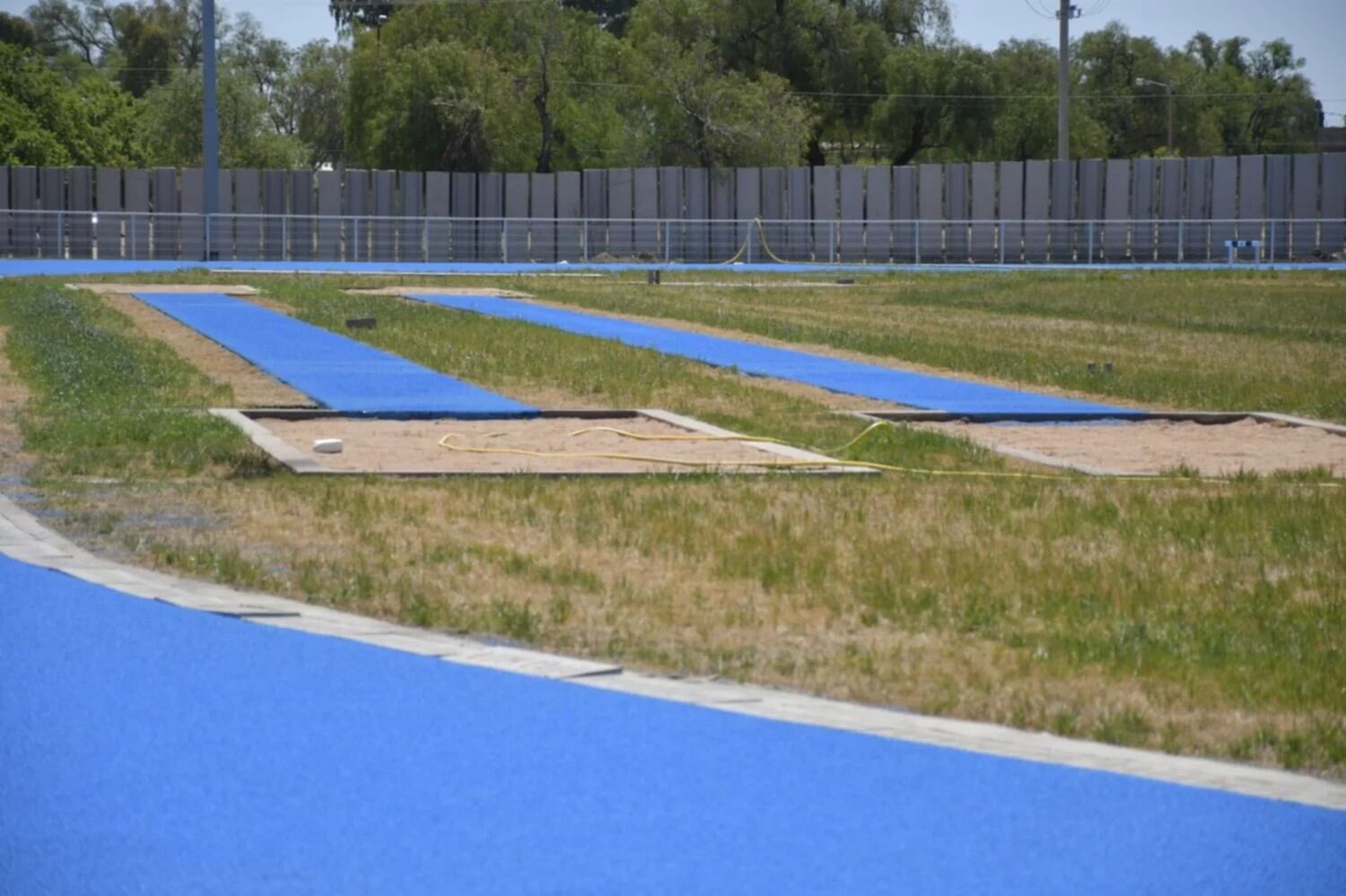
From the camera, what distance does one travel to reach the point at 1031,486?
10703 millimetres

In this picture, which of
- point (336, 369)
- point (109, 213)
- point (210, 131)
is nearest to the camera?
point (336, 369)

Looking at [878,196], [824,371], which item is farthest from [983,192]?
[824,371]

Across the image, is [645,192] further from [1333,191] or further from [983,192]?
[1333,191]

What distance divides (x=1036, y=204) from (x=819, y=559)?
152 ft

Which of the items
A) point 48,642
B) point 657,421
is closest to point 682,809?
point 48,642

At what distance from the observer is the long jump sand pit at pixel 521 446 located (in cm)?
1119

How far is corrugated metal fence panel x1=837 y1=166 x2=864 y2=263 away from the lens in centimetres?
5328

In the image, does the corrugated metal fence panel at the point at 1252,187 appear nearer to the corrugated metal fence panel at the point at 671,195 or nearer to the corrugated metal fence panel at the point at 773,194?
the corrugated metal fence panel at the point at 773,194

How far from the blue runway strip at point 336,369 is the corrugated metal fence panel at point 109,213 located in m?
22.4

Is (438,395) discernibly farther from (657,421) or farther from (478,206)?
(478,206)

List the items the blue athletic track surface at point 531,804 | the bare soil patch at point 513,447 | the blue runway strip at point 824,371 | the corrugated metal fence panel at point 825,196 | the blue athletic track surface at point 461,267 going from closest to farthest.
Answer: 1. the blue athletic track surface at point 531,804
2. the bare soil patch at point 513,447
3. the blue runway strip at point 824,371
4. the blue athletic track surface at point 461,267
5. the corrugated metal fence panel at point 825,196

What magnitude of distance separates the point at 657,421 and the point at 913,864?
372 inches

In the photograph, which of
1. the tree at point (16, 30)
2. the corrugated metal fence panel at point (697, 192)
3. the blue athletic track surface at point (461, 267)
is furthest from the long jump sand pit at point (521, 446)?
the corrugated metal fence panel at point (697, 192)

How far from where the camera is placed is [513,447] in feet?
40.4
